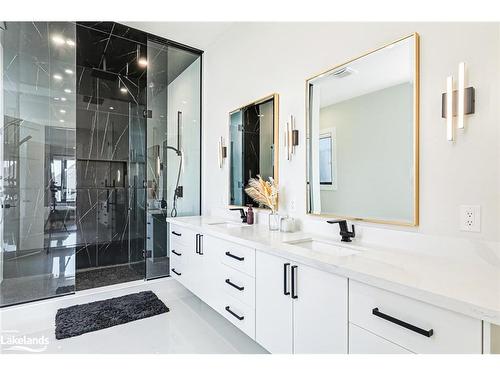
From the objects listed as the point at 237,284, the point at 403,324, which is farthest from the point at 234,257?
the point at 403,324

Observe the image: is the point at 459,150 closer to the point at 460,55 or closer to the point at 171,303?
the point at 460,55

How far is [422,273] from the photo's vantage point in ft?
3.74

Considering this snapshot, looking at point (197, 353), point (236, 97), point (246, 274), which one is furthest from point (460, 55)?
point (197, 353)

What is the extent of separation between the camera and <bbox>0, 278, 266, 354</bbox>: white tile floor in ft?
6.61

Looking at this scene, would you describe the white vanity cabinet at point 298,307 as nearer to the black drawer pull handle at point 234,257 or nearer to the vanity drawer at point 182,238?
the black drawer pull handle at point 234,257

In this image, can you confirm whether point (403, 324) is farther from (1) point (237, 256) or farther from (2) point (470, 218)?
(1) point (237, 256)

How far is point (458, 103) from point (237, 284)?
1573 millimetres

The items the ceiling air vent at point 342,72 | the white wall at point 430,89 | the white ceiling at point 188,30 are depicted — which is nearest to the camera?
the white wall at point 430,89

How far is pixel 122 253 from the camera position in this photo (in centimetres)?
424

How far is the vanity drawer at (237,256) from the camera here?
1784 mm

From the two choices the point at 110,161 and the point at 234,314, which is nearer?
the point at 234,314

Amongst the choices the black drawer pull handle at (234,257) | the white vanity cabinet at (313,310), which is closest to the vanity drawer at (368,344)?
the white vanity cabinet at (313,310)

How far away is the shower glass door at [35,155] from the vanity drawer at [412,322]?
2.80 m

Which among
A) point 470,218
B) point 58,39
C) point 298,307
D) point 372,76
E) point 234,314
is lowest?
point 234,314
